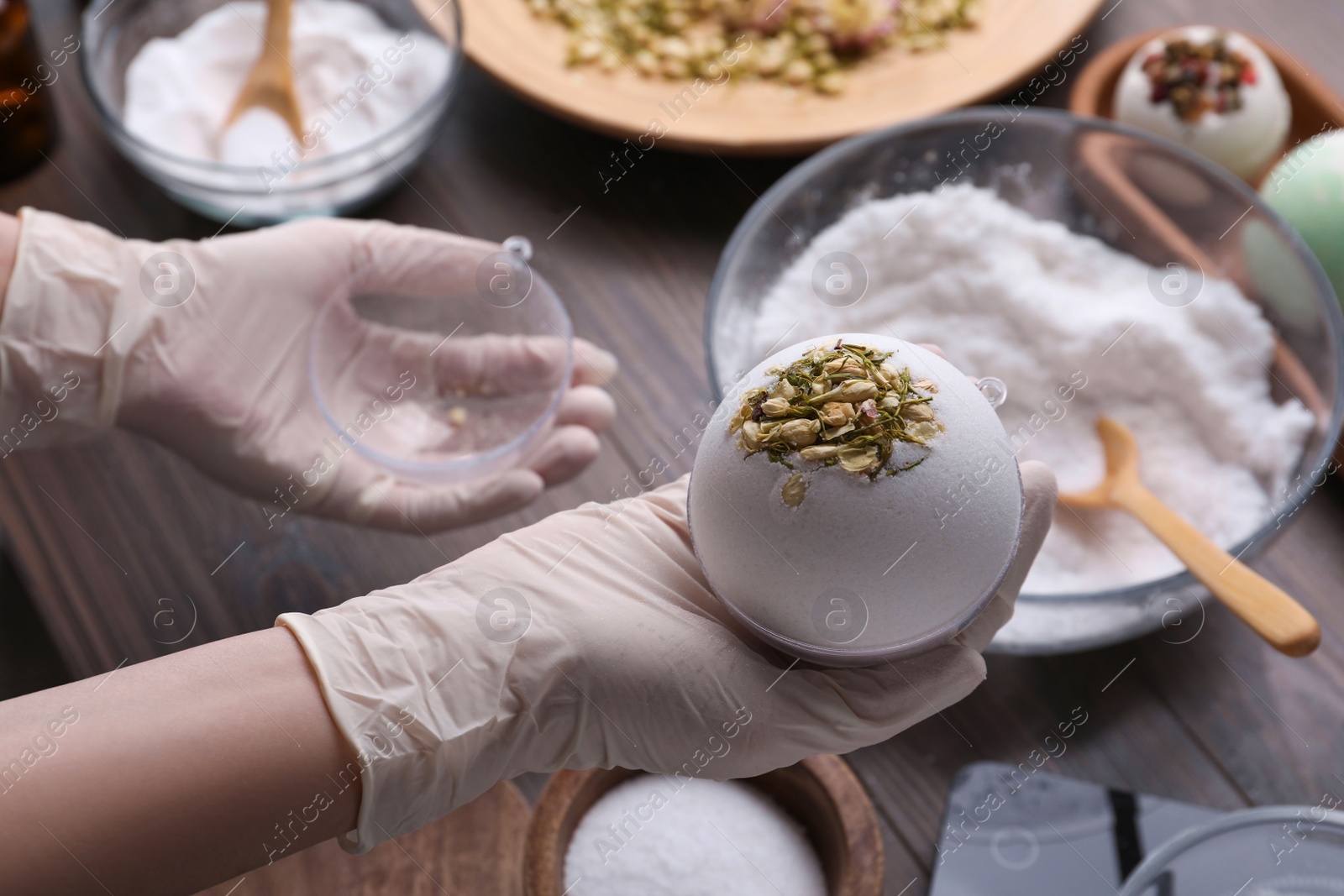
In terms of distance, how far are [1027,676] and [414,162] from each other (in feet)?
3.33

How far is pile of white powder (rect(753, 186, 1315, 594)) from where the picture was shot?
44.2 inches

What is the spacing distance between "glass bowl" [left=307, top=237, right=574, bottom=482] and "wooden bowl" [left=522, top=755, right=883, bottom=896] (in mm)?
377

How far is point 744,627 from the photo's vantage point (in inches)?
34.5

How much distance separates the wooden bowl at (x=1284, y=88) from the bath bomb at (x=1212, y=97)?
18 mm

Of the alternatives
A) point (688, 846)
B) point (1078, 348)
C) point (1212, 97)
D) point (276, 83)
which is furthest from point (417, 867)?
point (1212, 97)

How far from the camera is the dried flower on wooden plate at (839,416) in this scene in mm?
681

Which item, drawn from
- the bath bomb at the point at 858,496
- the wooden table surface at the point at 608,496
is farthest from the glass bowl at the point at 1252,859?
the bath bomb at the point at 858,496

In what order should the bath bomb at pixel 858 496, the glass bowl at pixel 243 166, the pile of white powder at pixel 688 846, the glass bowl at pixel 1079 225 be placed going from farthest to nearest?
the glass bowl at pixel 243 166, the glass bowl at pixel 1079 225, the pile of white powder at pixel 688 846, the bath bomb at pixel 858 496

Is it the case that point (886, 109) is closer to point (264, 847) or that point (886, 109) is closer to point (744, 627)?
point (744, 627)

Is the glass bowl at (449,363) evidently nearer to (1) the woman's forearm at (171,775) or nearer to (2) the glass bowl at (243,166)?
(2) the glass bowl at (243,166)

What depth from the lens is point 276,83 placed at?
4.66ft

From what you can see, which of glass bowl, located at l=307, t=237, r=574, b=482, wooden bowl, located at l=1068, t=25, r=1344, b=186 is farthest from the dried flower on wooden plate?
wooden bowl, located at l=1068, t=25, r=1344, b=186

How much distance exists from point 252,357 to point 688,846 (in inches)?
29.1

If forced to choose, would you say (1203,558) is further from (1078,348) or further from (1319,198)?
(1319,198)
